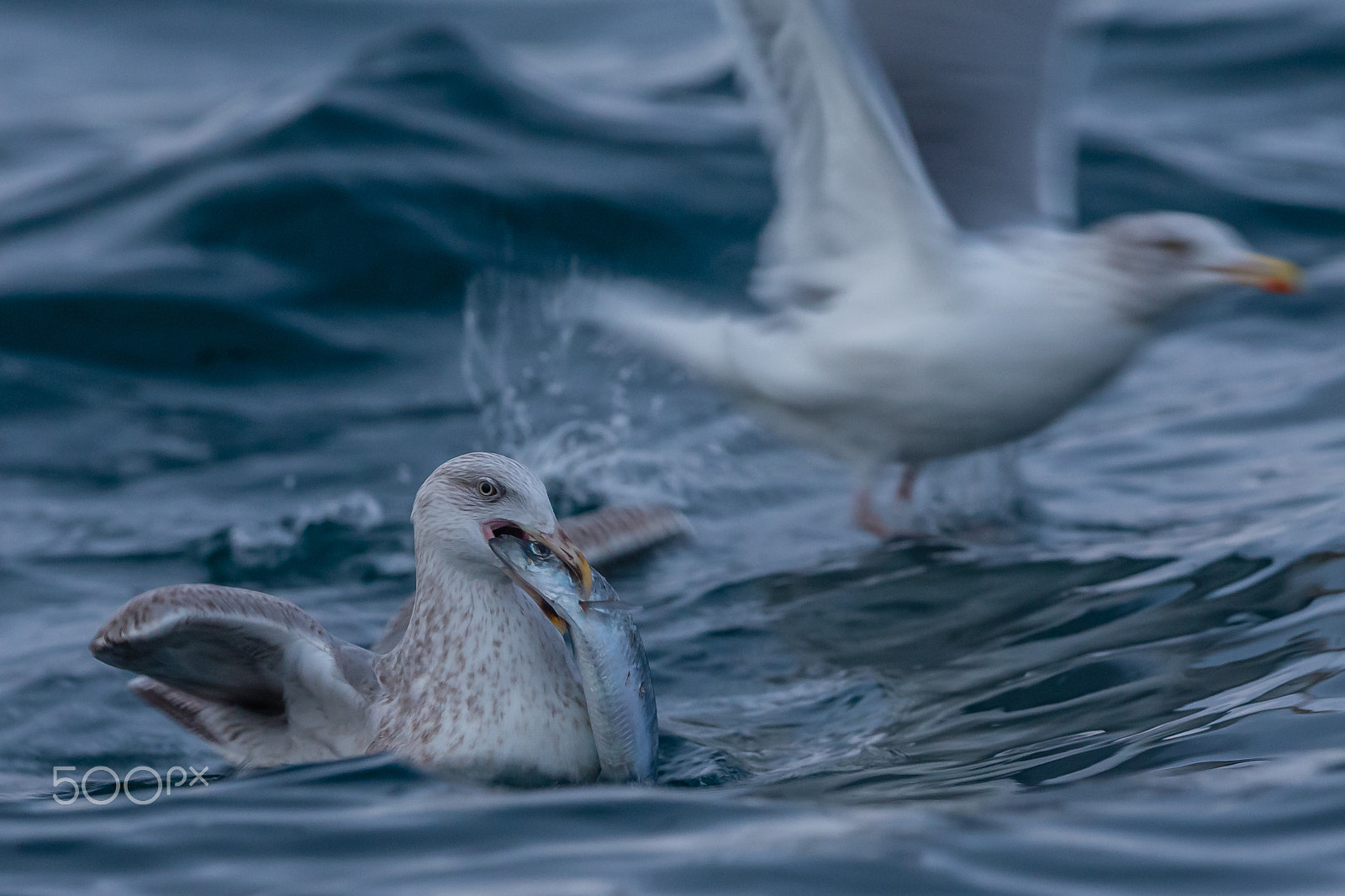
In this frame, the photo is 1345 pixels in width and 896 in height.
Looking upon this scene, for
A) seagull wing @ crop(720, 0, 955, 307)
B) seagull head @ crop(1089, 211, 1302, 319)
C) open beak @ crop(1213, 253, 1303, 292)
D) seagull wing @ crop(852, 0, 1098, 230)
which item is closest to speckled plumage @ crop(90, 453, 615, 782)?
seagull wing @ crop(720, 0, 955, 307)

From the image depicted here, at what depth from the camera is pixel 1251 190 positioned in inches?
411

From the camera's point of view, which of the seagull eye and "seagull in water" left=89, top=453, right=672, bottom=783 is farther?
the seagull eye

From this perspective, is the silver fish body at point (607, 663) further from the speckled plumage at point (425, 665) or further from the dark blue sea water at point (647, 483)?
the dark blue sea water at point (647, 483)

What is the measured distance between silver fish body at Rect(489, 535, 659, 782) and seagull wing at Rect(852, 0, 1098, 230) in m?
3.10

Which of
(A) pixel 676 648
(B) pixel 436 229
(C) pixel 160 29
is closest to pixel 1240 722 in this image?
(A) pixel 676 648

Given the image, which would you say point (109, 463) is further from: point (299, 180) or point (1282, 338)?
A: point (1282, 338)

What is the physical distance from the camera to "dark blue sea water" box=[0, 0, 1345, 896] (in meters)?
3.13

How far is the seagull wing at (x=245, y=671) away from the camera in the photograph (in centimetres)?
362

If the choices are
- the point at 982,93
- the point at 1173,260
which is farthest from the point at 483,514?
the point at 982,93

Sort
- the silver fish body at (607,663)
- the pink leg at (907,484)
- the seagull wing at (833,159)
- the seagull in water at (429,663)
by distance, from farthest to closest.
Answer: the pink leg at (907,484)
the seagull wing at (833,159)
the seagull in water at (429,663)
the silver fish body at (607,663)

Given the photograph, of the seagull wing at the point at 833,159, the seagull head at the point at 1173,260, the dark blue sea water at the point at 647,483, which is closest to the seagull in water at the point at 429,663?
the dark blue sea water at the point at 647,483

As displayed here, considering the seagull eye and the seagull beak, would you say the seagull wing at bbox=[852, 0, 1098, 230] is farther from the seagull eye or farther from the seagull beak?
the seagull beak

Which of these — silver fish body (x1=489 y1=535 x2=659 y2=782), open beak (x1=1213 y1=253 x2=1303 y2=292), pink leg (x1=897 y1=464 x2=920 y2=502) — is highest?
open beak (x1=1213 y1=253 x2=1303 y2=292)

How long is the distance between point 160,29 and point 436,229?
7.21 meters
